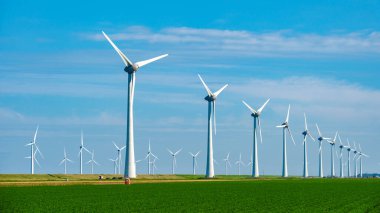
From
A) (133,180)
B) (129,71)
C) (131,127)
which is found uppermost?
(129,71)

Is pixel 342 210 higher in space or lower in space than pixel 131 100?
lower

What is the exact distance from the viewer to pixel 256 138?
176 meters

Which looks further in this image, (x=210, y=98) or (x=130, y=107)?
(x=210, y=98)

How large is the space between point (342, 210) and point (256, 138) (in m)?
124

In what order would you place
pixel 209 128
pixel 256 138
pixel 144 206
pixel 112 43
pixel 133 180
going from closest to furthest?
pixel 144 206, pixel 112 43, pixel 133 180, pixel 209 128, pixel 256 138

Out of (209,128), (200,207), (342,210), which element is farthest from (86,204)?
(209,128)

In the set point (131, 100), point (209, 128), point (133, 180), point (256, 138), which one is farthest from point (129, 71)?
point (256, 138)

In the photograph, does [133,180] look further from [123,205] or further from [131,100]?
[123,205]

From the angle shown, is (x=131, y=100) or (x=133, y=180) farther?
(x=133, y=180)

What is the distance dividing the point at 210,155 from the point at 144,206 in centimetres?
9757

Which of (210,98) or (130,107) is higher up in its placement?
(210,98)

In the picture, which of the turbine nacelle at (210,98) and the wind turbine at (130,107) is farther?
the turbine nacelle at (210,98)

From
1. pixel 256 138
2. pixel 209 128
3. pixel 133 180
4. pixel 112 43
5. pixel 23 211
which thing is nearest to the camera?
pixel 23 211

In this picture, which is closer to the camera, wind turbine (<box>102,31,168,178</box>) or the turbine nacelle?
wind turbine (<box>102,31,168,178</box>)
